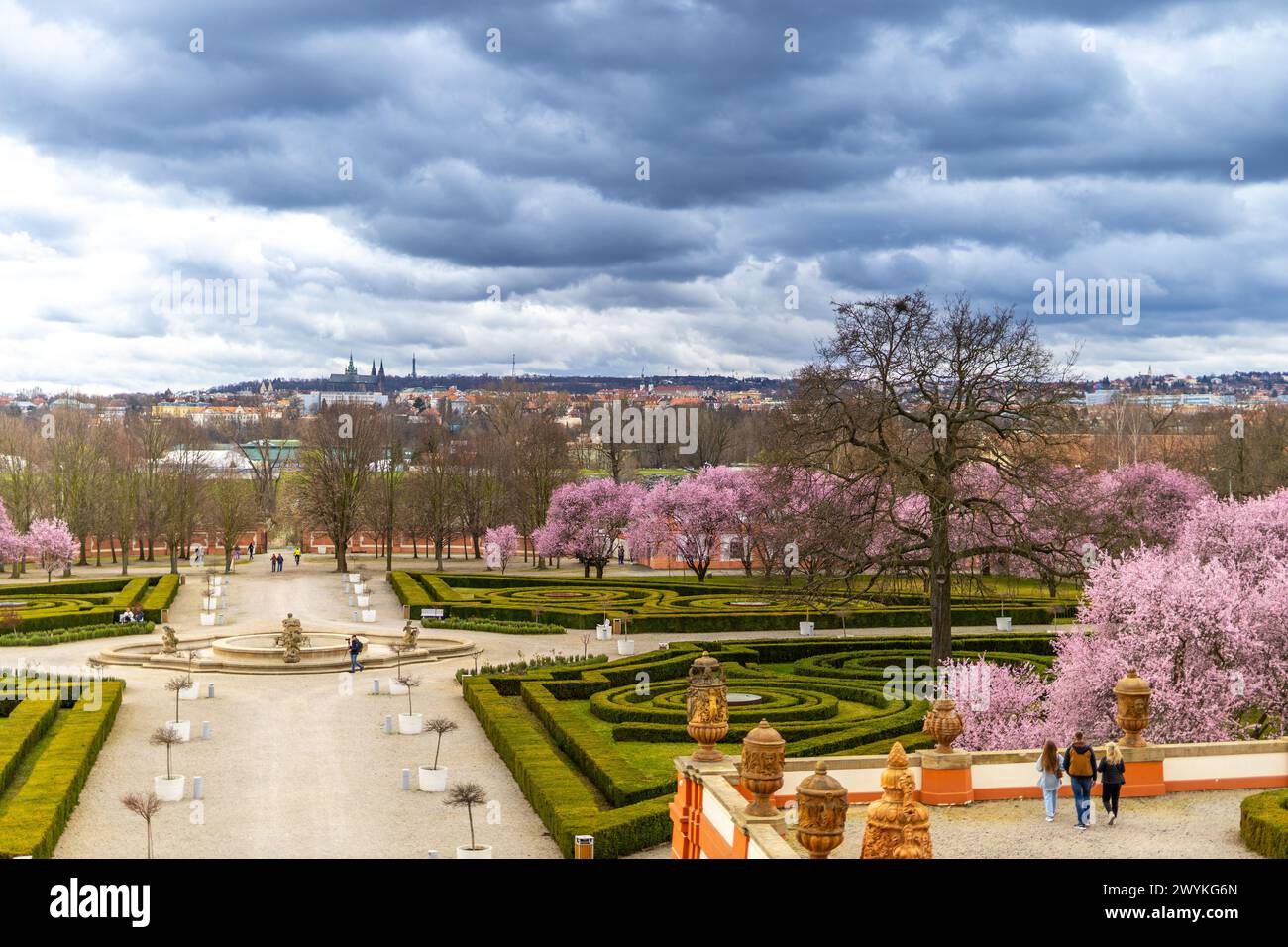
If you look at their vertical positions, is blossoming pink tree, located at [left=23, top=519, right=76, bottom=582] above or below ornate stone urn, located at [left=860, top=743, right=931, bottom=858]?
above

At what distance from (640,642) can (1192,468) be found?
5292 centimetres

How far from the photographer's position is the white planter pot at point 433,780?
25109 millimetres

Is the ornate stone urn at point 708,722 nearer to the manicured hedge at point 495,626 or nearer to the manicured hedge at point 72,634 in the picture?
the manicured hedge at point 495,626

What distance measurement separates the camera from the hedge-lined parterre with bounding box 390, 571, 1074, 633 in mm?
47719

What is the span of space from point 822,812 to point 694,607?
128 feet

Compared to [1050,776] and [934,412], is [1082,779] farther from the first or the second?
[934,412]

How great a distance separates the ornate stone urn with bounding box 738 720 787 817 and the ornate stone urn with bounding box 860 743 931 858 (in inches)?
75.9

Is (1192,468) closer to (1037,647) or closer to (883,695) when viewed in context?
(1037,647)

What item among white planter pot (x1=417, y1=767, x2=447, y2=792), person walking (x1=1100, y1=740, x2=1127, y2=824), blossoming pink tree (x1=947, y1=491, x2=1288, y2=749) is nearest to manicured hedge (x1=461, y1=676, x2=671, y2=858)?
white planter pot (x1=417, y1=767, x2=447, y2=792)

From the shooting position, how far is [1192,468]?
84000 mm

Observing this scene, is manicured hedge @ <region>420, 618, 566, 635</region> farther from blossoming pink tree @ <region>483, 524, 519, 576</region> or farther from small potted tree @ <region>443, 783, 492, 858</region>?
small potted tree @ <region>443, 783, 492, 858</region>

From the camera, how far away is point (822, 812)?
12.6 meters
